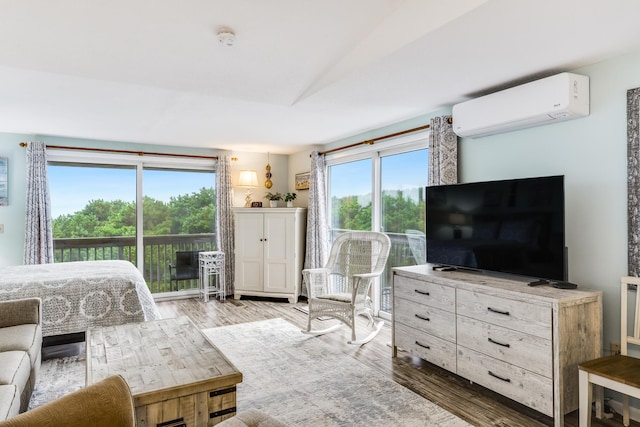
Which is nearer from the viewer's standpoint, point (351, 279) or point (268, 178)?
point (351, 279)

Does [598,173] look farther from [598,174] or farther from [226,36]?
[226,36]

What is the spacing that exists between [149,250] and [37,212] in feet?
4.87

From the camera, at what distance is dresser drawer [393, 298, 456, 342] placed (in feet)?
9.39

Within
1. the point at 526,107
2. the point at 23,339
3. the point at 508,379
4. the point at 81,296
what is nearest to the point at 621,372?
the point at 508,379

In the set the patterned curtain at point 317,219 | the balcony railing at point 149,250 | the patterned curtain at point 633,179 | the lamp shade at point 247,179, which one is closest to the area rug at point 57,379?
the balcony railing at point 149,250

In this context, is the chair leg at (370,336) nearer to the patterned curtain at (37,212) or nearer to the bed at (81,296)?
the bed at (81,296)

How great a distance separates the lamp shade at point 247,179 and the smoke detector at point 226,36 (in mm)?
3739

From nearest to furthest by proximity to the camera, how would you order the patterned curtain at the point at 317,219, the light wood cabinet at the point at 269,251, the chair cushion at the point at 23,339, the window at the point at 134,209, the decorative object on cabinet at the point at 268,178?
1. the chair cushion at the point at 23,339
2. the window at the point at 134,209
3. the patterned curtain at the point at 317,219
4. the light wood cabinet at the point at 269,251
5. the decorative object on cabinet at the point at 268,178

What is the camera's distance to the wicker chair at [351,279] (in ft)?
12.6

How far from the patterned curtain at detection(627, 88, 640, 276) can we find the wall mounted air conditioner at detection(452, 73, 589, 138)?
10.2 inches

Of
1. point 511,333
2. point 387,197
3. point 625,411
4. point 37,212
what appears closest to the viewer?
point 625,411

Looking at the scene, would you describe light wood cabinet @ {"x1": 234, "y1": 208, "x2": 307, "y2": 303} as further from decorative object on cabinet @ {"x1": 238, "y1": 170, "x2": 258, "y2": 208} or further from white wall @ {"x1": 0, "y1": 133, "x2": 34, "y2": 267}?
white wall @ {"x1": 0, "y1": 133, "x2": 34, "y2": 267}

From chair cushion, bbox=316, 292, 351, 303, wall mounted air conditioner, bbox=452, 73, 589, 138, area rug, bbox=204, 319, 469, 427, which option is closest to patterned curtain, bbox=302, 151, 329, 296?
chair cushion, bbox=316, 292, 351, 303

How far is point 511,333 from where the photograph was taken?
7.97 ft
